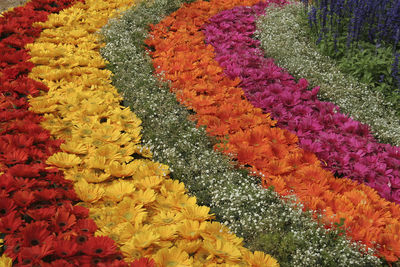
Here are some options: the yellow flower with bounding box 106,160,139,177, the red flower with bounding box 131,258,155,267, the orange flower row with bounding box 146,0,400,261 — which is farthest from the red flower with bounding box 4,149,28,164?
the orange flower row with bounding box 146,0,400,261

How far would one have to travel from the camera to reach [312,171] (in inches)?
116

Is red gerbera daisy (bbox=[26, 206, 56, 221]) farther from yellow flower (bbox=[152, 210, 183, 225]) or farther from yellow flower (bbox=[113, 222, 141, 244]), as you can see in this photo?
yellow flower (bbox=[152, 210, 183, 225])

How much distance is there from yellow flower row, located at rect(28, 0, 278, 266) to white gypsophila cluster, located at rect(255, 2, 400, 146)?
235 cm

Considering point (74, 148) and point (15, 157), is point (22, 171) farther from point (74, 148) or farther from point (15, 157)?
point (74, 148)

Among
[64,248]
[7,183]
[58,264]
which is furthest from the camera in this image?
[7,183]

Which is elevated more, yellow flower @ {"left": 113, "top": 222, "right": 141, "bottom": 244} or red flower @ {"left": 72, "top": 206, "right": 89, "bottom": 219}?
red flower @ {"left": 72, "top": 206, "right": 89, "bottom": 219}

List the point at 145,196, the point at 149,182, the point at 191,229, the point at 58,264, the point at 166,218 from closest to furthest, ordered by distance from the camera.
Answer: the point at 58,264, the point at 191,229, the point at 166,218, the point at 145,196, the point at 149,182

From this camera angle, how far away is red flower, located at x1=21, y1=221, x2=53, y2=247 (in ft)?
6.02

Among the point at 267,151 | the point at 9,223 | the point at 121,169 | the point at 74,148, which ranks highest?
the point at 9,223

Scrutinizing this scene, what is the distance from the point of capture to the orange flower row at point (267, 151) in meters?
2.55

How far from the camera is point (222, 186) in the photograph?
9.58 feet

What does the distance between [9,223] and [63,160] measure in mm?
822

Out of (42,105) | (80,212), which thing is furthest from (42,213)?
(42,105)

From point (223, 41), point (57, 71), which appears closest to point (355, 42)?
point (223, 41)
